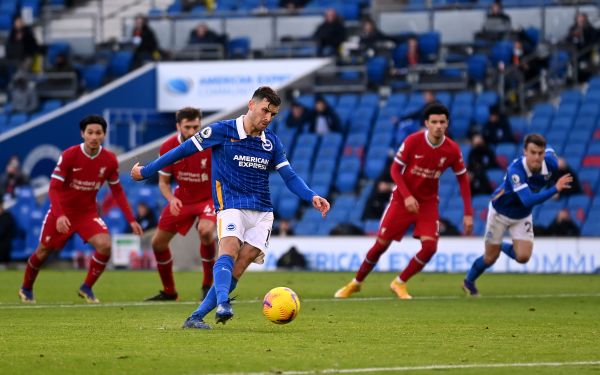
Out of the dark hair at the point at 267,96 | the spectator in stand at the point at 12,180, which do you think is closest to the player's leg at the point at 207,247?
the dark hair at the point at 267,96

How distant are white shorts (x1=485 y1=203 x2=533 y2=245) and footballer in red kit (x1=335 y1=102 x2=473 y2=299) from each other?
0.85m

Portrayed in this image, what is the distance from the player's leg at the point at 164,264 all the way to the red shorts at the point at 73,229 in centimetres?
76

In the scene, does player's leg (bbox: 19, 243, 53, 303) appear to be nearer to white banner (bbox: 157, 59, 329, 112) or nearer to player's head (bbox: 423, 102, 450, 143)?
player's head (bbox: 423, 102, 450, 143)

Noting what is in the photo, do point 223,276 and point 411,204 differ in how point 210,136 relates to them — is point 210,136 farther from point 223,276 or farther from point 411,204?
point 411,204

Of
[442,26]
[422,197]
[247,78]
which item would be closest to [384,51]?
[442,26]

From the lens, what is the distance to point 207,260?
1797 cm

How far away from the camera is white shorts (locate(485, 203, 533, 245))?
19.0m

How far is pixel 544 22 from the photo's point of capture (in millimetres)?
33812

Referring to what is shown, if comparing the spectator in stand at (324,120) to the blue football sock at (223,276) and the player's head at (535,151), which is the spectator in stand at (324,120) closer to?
the player's head at (535,151)

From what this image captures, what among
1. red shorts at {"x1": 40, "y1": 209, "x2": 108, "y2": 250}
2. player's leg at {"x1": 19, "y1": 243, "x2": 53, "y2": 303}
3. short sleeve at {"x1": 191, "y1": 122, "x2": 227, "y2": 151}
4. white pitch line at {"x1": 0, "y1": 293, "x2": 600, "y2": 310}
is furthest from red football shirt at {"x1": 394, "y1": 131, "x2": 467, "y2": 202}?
short sleeve at {"x1": 191, "y1": 122, "x2": 227, "y2": 151}

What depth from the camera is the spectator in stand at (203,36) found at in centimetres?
3656

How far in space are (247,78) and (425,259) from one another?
17952mm

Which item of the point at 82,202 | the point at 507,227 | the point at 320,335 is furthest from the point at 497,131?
the point at 320,335

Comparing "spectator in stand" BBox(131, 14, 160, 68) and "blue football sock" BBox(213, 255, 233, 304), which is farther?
"spectator in stand" BBox(131, 14, 160, 68)
